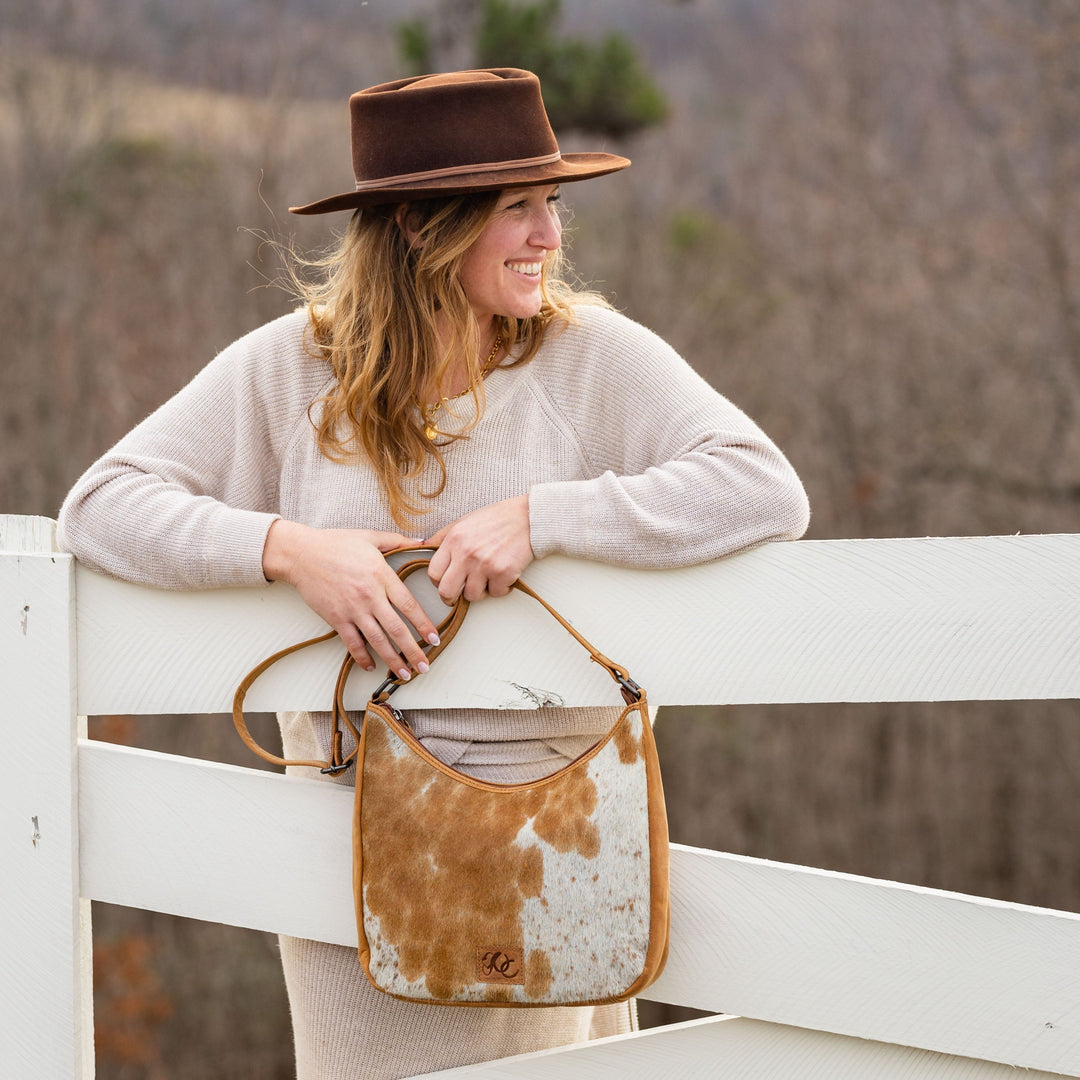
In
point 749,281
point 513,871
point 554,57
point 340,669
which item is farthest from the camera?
point 749,281

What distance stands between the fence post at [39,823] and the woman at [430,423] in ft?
0.26

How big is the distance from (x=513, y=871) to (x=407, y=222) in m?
0.83

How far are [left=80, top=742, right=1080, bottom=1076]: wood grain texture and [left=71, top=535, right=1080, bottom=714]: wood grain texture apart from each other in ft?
0.35

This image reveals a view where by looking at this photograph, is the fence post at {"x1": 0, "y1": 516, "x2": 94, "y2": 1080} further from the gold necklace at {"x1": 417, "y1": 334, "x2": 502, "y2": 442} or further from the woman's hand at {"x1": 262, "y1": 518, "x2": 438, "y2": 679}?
the gold necklace at {"x1": 417, "y1": 334, "x2": 502, "y2": 442}

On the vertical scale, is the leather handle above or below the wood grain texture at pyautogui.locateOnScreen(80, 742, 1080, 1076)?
above

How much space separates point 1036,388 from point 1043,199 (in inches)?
37.7

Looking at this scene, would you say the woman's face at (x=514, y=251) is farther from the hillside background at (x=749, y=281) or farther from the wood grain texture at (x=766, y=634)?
the hillside background at (x=749, y=281)

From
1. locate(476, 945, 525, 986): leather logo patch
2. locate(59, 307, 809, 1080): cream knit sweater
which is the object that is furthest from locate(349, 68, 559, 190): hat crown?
locate(476, 945, 525, 986): leather logo patch

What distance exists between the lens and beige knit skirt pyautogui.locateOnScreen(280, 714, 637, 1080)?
135 cm

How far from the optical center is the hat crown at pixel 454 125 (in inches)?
56.7

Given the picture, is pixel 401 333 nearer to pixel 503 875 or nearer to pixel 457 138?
pixel 457 138

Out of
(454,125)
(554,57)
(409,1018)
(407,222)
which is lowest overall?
(409,1018)

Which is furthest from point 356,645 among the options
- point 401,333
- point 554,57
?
point 554,57

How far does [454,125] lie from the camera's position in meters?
1.44
